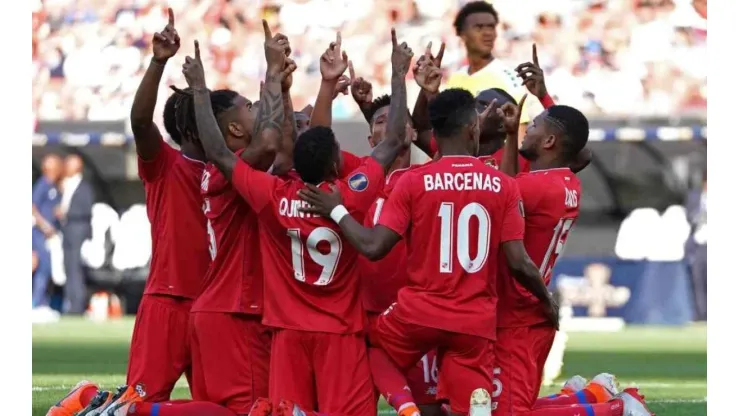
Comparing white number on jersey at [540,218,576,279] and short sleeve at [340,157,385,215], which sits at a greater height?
short sleeve at [340,157,385,215]

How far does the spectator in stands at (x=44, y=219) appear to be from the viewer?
2088 centimetres

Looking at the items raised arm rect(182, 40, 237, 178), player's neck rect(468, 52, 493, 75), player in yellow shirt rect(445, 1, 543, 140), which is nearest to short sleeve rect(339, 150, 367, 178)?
raised arm rect(182, 40, 237, 178)

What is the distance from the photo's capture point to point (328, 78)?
287 inches

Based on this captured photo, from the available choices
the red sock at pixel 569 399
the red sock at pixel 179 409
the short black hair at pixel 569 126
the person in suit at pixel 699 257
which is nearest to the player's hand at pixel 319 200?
the red sock at pixel 179 409

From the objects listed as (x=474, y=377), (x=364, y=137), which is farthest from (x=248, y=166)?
(x=364, y=137)

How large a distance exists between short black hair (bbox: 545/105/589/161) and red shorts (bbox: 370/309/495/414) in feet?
4.15

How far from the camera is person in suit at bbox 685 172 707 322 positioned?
769 inches

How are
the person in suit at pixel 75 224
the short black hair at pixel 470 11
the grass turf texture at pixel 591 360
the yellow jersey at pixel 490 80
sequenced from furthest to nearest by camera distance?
the person in suit at pixel 75 224 → the grass turf texture at pixel 591 360 → the short black hair at pixel 470 11 → the yellow jersey at pixel 490 80

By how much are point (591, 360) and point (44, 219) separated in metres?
10.6

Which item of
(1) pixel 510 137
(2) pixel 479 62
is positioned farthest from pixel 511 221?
(2) pixel 479 62

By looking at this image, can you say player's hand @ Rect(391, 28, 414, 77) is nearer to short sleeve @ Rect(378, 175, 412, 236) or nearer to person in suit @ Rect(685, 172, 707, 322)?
short sleeve @ Rect(378, 175, 412, 236)

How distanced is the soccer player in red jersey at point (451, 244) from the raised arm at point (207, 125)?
472mm

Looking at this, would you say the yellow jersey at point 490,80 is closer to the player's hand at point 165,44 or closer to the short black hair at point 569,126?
the short black hair at point 569,126

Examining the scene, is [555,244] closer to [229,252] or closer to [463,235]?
[463,235]
